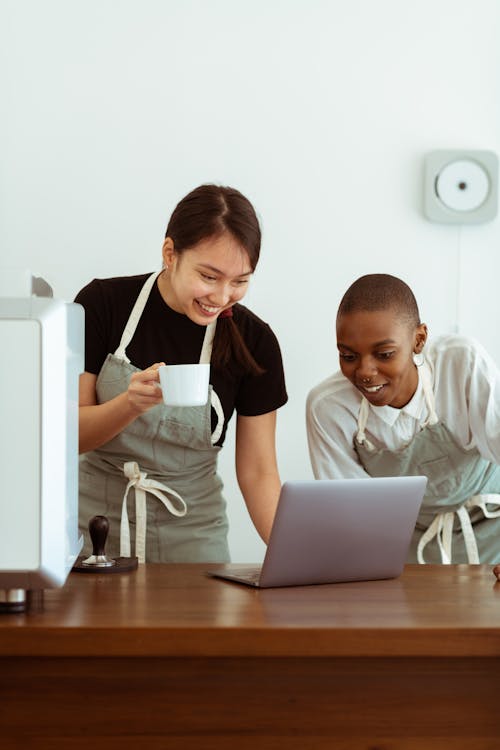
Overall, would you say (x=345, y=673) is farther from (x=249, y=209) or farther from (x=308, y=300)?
(x=308, y=300)

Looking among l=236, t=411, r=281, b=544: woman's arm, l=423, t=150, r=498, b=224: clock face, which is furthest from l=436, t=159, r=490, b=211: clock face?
l=236, t=411, r=281, b=544: woman's arm

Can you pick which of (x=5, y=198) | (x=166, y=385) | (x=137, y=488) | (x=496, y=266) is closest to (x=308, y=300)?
(x=496, y=266)

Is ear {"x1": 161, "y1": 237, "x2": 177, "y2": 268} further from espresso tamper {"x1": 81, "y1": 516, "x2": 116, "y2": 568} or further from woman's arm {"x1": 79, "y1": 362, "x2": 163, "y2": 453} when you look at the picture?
espresso tamper {"x1": 81, "y1": 516, "x2": 116, "y2": 568}

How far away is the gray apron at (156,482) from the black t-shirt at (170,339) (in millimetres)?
21

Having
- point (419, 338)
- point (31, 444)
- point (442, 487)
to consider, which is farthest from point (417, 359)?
point (31, 444)

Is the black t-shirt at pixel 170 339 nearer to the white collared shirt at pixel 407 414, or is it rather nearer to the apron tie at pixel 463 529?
the white collared shirt at pixel 407 414

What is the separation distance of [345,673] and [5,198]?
2.17 m

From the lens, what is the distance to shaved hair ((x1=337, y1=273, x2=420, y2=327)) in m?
1.97

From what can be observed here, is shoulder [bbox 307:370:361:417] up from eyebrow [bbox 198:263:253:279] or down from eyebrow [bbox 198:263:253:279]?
down

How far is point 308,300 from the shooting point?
9.70 ft

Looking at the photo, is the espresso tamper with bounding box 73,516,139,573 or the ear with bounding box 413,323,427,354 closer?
the espresso tamper with bounding box 73,516,139,573

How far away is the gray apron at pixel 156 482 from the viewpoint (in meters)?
2.00

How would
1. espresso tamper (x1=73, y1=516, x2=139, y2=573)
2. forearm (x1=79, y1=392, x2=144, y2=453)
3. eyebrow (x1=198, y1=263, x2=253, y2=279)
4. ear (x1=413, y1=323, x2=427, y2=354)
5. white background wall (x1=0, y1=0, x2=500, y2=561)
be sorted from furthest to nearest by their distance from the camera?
white background wall (x1=0, y1=0, x2=500, y2=561)
ear (x1=413, y1=323, x2=427, y2=354)
eyebrow (x1=198, y1=263, x2=253, y2=279)
forearm (x1=79, y1=392, x2=144, y2=453)
espresso tamper (x1=73, y1=516, x2=139, y2=573)

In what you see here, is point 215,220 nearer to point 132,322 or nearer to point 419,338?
point 132,322
